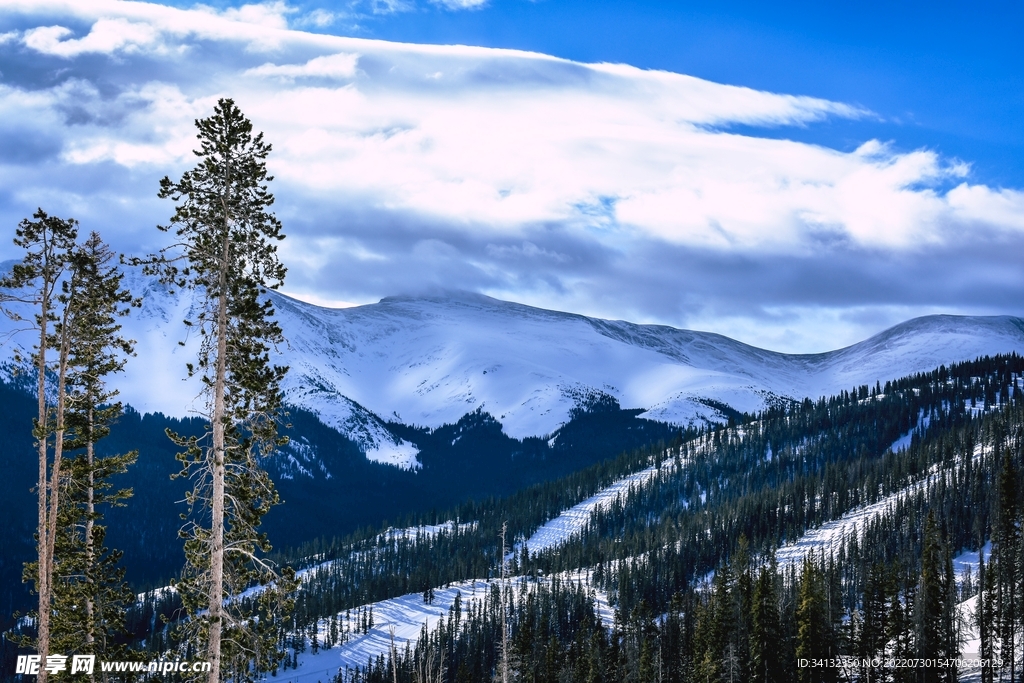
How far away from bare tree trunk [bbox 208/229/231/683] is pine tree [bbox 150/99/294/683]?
31 millimetres

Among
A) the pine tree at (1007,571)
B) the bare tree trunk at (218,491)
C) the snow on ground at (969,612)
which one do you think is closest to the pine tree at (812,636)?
the snow on ground at (969,612)

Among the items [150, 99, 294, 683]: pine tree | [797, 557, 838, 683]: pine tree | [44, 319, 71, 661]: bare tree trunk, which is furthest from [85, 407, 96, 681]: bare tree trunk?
[797, 557, 838, 683]: pine tree

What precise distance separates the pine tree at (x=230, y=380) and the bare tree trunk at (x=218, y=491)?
3 cm

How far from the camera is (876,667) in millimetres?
98375

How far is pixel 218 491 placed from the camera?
29281 mm

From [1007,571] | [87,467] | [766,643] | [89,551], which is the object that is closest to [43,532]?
[87,467]

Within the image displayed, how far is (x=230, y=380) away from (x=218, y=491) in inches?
133

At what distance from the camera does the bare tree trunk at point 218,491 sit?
2905 centimetres

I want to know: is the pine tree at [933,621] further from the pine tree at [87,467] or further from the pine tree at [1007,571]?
the pine tree at [87,467]

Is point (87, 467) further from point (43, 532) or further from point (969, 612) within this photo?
point (969, 612)

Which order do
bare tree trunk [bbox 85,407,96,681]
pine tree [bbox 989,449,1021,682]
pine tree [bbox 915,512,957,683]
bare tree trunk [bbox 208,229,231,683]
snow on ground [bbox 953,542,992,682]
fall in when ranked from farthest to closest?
snow on ground [bbox 953,542,992,682] < pine tree [bbox 989,449,1021,682] < pine tree [bbox 915,512,957,683] < bare tree trunk [bbox 85,407,96,681] < bare tree trunk [bbox 208,229,231,683]

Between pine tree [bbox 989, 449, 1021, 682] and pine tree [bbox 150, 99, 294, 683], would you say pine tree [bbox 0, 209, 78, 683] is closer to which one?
pine tree [bbox 150, 99, 294, 683]

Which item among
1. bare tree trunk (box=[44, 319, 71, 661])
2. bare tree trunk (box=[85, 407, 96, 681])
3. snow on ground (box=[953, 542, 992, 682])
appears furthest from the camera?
snow on ground (box=[953, 542, 992, 682])

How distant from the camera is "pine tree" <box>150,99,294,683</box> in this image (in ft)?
96.2
